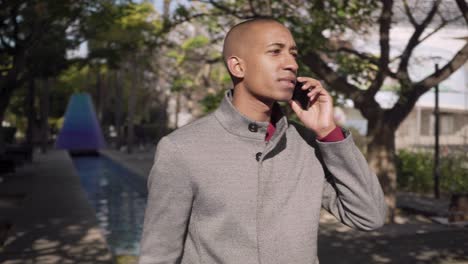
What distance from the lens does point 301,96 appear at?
246cm

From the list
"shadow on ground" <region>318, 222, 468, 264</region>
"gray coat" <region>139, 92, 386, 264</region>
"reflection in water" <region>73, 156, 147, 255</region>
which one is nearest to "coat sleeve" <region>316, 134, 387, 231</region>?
"gray coat" <region>139, 92, 386, 264</region>

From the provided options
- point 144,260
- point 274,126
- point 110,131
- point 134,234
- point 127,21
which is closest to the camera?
point 144,260

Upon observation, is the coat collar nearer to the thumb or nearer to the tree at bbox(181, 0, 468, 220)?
the thumb

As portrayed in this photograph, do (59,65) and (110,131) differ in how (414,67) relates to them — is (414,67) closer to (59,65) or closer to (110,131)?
(59,65)

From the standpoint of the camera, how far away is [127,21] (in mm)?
27703

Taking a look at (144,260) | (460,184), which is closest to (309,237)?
(144,260)

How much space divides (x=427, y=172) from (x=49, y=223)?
923cm

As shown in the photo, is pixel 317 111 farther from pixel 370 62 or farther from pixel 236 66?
pixel 370 62

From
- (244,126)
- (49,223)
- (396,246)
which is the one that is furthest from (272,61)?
(49,223)

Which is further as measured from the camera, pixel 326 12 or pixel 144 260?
pixel 326 12

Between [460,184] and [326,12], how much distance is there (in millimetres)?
5902

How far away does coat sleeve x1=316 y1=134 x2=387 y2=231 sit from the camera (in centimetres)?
230

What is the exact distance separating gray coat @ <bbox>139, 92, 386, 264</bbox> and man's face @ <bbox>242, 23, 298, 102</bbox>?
0.14 m

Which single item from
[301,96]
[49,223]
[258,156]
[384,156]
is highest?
[301,96]
